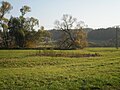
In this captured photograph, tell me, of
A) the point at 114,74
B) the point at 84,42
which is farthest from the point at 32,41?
the point at 114,74

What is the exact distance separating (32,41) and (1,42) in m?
9.49

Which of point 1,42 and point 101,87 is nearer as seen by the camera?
point 101,87

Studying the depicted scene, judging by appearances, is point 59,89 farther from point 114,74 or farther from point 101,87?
point 114,74

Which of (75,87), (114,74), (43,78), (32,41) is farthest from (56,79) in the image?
(32,41)

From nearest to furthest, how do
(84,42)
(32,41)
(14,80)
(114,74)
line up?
(14,80) < (114,74) < (84,42) < (32,41)

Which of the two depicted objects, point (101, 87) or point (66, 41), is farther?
point (66, 41)

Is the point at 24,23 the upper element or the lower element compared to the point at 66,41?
upper

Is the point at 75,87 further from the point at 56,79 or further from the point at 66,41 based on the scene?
the point at 66,41

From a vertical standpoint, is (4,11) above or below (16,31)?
above

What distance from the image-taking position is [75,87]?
53.8ft

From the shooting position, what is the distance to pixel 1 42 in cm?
8069

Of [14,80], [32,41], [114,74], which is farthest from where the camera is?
[32,41]

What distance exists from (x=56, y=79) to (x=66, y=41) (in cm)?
6413

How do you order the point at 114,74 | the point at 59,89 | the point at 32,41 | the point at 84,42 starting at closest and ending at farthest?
the point at 59,89, the point at 114,74, the point at 84,42, the point at 32,41
